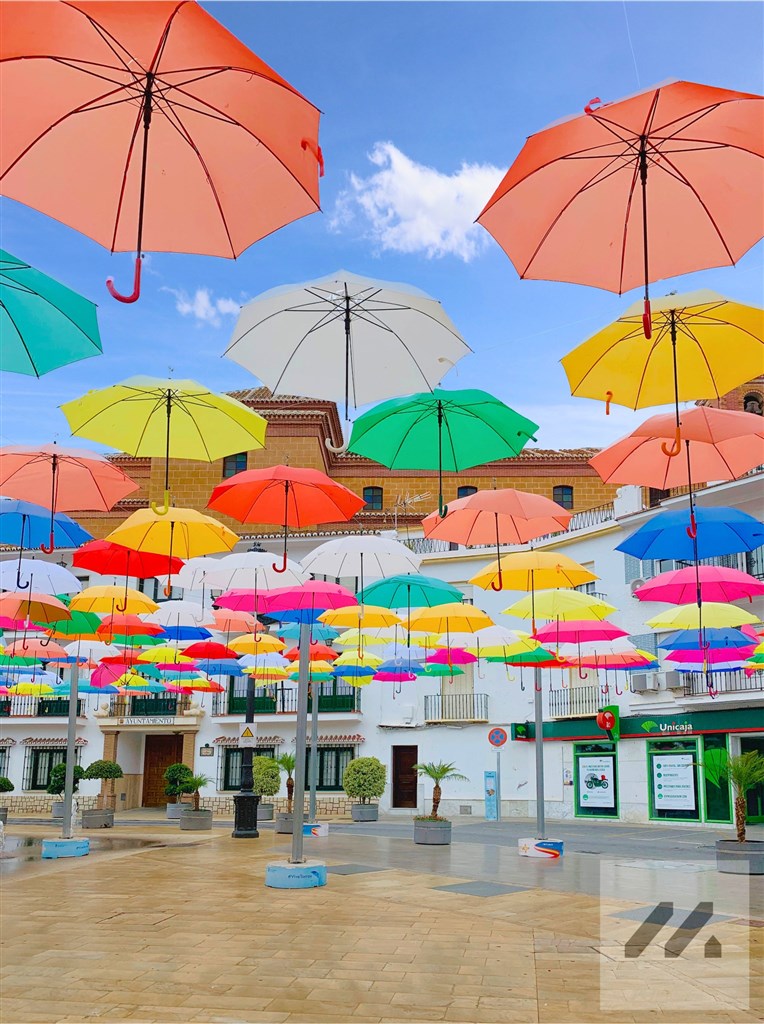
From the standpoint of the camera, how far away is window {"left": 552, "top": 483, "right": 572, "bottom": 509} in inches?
1615

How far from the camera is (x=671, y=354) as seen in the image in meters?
9.21

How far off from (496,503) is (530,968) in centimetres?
635

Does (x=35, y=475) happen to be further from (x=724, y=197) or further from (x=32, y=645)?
(x=32, y=645)

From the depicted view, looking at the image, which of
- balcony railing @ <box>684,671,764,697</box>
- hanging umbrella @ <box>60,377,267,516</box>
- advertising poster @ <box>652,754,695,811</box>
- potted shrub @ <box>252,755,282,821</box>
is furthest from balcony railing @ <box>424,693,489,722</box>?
hanging umbrella @ <box>60,377,267,516</box>

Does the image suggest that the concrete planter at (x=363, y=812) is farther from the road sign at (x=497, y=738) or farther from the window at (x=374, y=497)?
the window at (x=374, y=497)

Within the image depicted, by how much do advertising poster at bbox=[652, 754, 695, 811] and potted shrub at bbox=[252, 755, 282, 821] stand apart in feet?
39.0

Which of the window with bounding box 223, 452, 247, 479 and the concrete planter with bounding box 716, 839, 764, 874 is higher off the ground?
the window with bounding box 223, 452, 247, 479

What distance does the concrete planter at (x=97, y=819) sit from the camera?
27906 millimetres

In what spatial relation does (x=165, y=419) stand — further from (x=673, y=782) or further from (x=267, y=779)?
(x=673, y=782)

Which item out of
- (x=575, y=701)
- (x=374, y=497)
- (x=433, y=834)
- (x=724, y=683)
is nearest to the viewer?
(x=433, y=834)

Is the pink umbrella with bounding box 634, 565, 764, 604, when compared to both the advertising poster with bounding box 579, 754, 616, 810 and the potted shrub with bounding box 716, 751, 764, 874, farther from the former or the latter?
the advertising poster with bounding box 579, 754, 616, 810

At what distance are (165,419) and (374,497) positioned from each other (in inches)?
1226

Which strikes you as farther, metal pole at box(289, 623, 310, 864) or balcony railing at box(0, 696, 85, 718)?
balcony railing at box(0, 696, 85, 718)

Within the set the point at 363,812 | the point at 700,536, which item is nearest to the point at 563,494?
the point at 363,812
